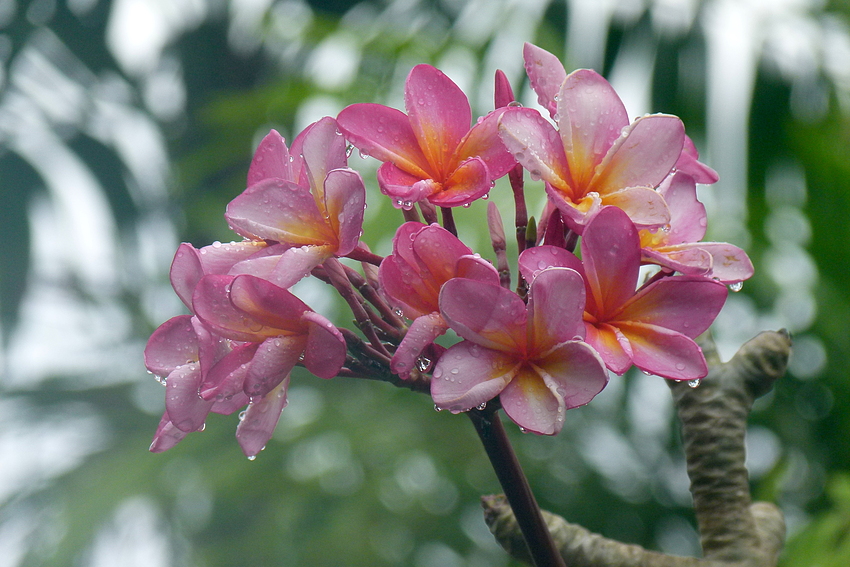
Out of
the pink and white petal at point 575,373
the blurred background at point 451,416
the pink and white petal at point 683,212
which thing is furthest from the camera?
the blurred background at point 451,416

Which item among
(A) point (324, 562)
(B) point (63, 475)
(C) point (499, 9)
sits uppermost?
(C) point (499, 9)

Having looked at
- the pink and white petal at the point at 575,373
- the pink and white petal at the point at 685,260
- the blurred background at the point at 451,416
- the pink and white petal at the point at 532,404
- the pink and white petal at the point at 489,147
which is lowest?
the blurred background at the point at 451,416

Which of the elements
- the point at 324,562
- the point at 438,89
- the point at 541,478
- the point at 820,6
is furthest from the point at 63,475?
the point at 820,6

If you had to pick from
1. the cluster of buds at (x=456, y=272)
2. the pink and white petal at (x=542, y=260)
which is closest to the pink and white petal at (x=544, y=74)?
the cluster of buds at (x=456, y=272)

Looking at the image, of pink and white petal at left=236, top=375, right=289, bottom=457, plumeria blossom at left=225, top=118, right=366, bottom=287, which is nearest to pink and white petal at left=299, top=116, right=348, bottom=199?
plumeria blossom at left=225, top=118, right=366, bottom=287

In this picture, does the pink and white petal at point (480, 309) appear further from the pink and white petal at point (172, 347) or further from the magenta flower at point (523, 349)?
the pink and white petal at point (172, 347)

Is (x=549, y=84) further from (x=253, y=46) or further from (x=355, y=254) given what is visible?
(x=253, y=46)

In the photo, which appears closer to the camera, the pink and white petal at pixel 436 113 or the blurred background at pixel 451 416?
the pink and white petal at pixel 436 113
